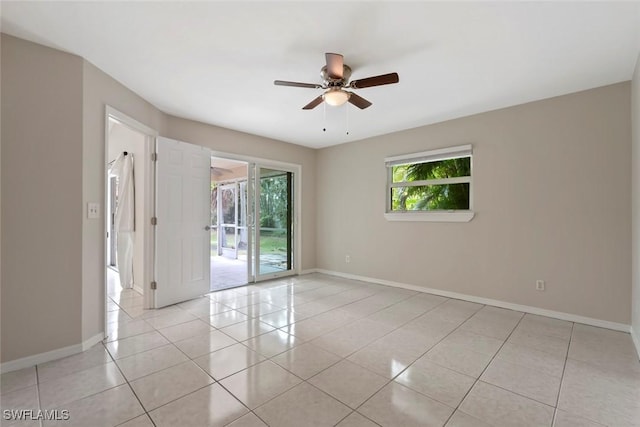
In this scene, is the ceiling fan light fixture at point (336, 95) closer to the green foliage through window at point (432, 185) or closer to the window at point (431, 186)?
the window at point (431, 186)

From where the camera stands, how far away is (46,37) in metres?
2.12

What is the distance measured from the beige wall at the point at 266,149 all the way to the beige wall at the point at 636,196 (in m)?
4.36

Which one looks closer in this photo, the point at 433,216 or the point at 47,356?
the point at 47,356

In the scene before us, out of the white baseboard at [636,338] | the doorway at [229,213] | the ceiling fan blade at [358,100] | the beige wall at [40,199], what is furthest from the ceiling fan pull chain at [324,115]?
the white baseboard at [636,338]

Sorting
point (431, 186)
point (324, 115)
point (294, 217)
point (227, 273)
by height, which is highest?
point (324, 115)

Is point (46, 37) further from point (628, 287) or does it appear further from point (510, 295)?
point (628, 287)

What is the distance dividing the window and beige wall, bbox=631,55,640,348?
1.47m

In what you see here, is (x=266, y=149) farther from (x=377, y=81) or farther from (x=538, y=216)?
(x=538, y=216)

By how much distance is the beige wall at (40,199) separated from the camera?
2.09 metres

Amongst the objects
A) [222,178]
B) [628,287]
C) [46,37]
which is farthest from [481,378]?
[222,178]

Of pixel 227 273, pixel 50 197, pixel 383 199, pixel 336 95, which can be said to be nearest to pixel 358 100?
pixel 336 95

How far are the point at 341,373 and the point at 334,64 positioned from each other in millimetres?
2315

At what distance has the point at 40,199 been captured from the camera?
2.21 metres

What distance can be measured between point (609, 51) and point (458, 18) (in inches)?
58.1
